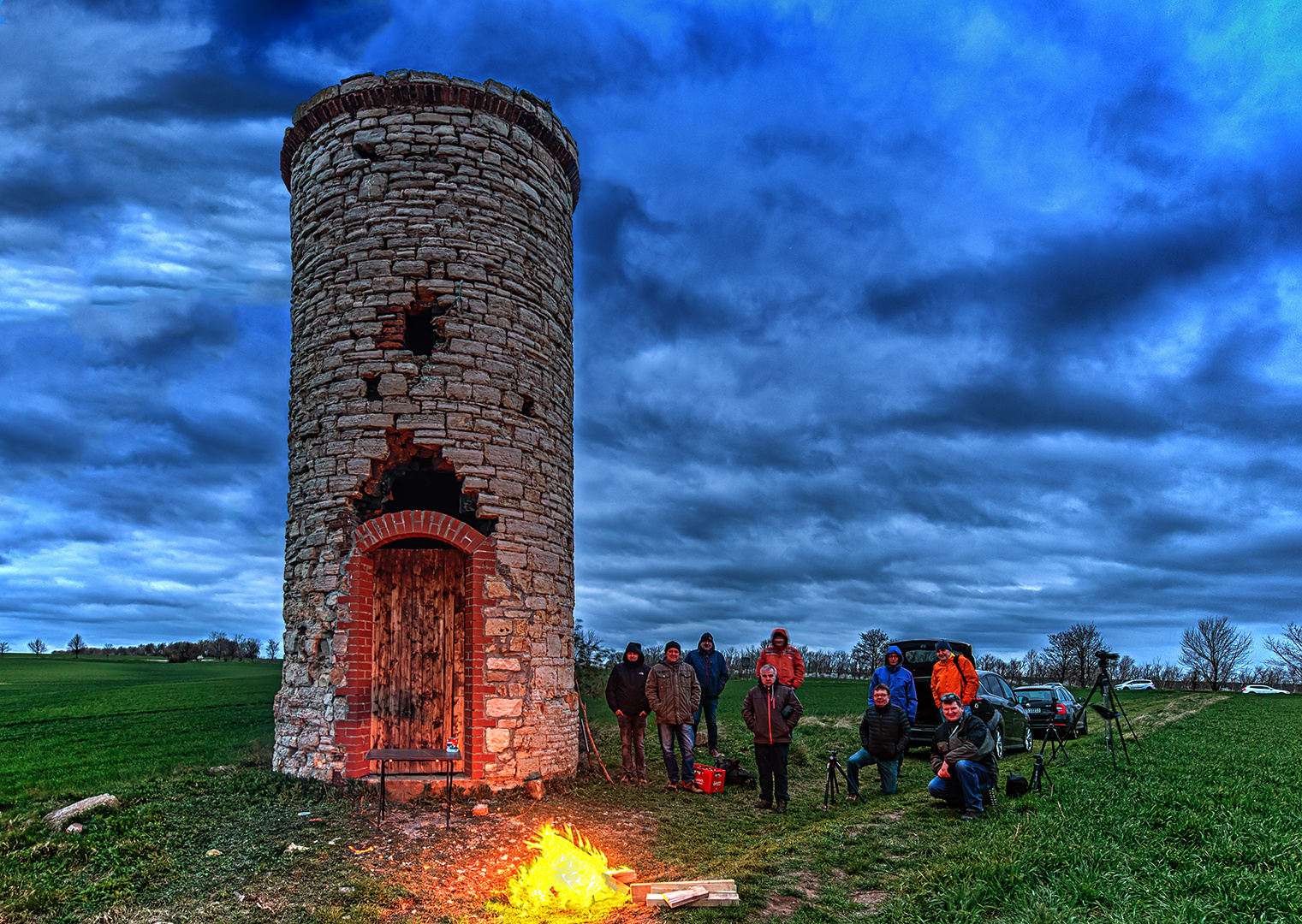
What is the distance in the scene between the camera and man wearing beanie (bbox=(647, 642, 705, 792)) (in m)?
10.3

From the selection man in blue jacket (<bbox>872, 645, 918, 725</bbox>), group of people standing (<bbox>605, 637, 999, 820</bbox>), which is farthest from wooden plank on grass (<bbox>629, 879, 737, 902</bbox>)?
man in blue jacket (<bbox>872, 645, 918, 725</bbox>)

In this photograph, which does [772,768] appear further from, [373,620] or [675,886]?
[373,620]

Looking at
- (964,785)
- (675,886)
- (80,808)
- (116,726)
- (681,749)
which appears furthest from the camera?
(116,726)

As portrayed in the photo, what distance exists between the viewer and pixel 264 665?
162 feet

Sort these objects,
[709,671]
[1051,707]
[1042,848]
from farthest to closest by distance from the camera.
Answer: [1051,707]
[709,671]
[1042,848]

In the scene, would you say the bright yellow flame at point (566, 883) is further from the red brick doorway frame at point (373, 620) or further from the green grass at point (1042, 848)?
the red brick doorway frame at point (373, 620)

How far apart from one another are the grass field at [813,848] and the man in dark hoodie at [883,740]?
0.30 m

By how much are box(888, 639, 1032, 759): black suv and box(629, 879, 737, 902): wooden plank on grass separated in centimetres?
710

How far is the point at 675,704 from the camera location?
403 inches

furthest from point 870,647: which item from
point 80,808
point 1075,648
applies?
point 80,808

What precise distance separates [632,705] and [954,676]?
4.31 metres

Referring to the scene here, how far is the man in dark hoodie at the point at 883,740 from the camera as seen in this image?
9.66m

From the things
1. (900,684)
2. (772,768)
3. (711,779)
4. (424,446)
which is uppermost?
(424,446)

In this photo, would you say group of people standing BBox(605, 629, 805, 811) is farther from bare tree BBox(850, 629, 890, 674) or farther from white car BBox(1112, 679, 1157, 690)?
white car BBox(1112, 679, 1157, 690)
